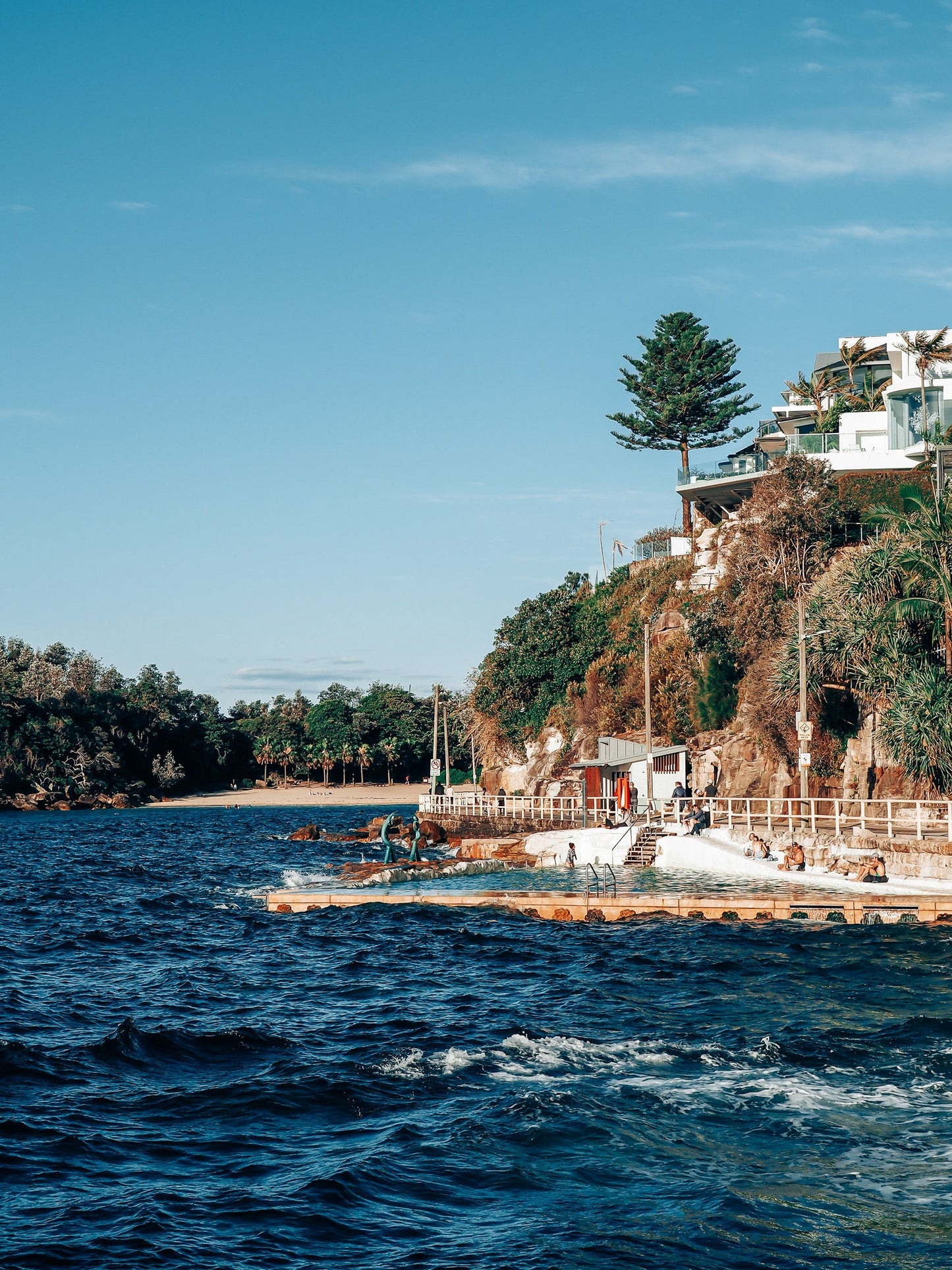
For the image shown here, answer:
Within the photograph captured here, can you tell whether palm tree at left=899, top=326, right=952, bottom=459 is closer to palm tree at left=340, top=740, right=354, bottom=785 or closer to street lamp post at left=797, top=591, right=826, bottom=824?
street lamp post at left=797, top=591, right=826, bottom=824

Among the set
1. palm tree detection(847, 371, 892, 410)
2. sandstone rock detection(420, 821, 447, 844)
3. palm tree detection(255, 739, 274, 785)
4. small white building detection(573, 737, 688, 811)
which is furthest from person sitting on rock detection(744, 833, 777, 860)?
palm tree detection(255, 739, 274, 785)

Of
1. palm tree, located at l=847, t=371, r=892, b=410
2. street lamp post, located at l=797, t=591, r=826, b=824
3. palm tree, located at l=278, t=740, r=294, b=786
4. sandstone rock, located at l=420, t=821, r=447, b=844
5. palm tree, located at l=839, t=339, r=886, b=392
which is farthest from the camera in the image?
palm tree, located at l=278, t=740, r=294, b=786

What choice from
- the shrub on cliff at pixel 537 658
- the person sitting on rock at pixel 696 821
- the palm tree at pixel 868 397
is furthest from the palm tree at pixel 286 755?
the person sitting on rock at pixel 696 821

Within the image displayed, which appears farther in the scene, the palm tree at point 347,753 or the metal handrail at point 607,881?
the palm tree at point 347,753

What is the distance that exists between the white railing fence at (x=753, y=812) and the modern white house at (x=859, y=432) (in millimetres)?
23721

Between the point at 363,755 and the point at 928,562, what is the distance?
118888 mm

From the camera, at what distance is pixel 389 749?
158 m

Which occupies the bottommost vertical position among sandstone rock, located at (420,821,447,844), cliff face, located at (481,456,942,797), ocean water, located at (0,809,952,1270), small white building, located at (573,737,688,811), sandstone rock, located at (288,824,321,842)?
sandstone rock, located at (288,824,321,842)

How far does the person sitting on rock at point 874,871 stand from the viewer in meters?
34.3

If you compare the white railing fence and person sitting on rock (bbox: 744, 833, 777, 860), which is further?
person sitting on rock (bbox: 744, 833, 777, 860)

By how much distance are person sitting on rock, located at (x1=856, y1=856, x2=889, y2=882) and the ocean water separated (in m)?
3.60

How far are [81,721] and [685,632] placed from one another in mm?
84425

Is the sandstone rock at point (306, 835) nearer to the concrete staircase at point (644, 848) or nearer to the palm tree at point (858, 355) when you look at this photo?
the concrete staircase at point (644, 848)

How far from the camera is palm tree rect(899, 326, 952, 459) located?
66.1 meters
